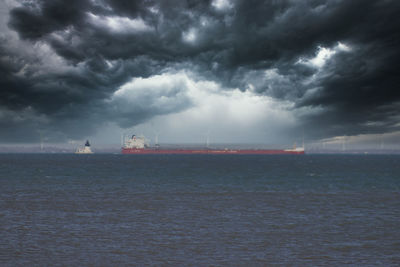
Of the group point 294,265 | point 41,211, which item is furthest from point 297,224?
point 41,211

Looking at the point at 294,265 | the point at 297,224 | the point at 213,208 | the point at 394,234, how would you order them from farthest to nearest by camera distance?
1. the point at 213,208
2. the point at 297,224
3. the point at 394,234
4. the point at 294,265

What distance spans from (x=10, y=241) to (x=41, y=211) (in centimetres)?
1265

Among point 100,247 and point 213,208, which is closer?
point 100,247

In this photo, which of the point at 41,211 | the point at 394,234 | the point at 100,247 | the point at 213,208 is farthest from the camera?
the point at 213,208

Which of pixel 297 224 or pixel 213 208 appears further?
pixel 213 208

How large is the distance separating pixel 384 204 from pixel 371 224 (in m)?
13.8

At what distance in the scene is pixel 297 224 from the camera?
103 feet

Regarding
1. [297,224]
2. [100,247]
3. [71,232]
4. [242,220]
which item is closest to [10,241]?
[71,232]

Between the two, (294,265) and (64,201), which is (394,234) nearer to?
(294,265)

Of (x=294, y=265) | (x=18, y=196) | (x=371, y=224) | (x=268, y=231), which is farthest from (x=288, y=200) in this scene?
(x=18, y=196)

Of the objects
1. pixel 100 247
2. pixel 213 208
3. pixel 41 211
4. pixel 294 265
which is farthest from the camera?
pixel 213 208

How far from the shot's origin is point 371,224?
31.4 meters

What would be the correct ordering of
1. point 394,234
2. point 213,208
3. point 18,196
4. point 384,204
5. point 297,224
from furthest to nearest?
point 18,196 → point 384,204 → point 213,208 → point 297,224 → point 394,234

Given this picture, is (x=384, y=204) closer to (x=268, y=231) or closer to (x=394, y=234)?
(x=394, y=234)
